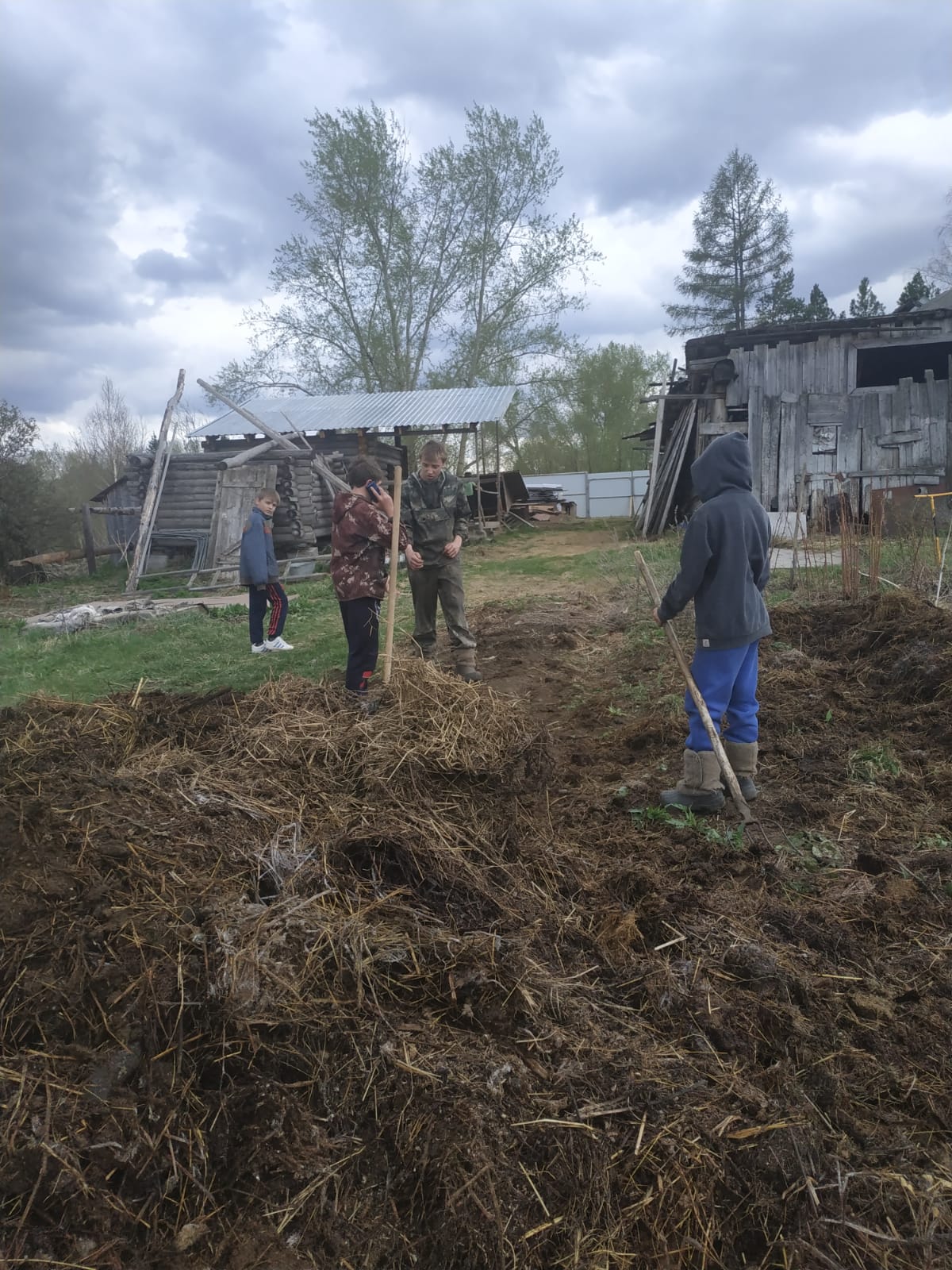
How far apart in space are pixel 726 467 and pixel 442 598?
2929 millimetres

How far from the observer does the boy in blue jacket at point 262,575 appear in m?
7.71

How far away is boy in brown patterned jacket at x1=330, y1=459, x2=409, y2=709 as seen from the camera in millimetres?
5355

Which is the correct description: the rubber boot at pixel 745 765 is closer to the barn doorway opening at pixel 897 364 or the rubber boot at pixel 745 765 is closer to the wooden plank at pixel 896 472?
the wooden plank at pixel 896 472

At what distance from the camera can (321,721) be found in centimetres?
369

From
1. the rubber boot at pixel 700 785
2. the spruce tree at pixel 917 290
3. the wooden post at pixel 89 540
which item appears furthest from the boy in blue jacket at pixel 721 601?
the spruce tree at pixel 917 290

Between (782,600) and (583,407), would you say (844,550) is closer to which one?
(782,600)

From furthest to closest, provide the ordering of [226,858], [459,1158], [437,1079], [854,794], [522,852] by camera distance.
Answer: [854,794] < [522,852] < [226,858] < [437,1079] < [459,1158]

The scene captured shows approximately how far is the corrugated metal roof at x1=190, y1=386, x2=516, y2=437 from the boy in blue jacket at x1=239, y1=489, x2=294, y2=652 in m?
11.5

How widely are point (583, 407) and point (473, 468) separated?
9594 mm

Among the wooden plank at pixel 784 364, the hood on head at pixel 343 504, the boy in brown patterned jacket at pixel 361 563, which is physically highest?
the wooden plank at pixel 784 364

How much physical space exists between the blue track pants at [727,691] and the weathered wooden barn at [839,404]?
1093cm

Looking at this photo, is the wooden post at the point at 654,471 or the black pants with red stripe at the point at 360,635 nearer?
the black pants with red stripe at the point at 360,635

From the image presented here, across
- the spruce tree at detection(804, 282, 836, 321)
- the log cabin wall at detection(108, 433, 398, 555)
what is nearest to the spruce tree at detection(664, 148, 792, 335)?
the spruce tree at detection(804, 282, 836, 321)

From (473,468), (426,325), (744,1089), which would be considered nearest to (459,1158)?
(744,1089)
